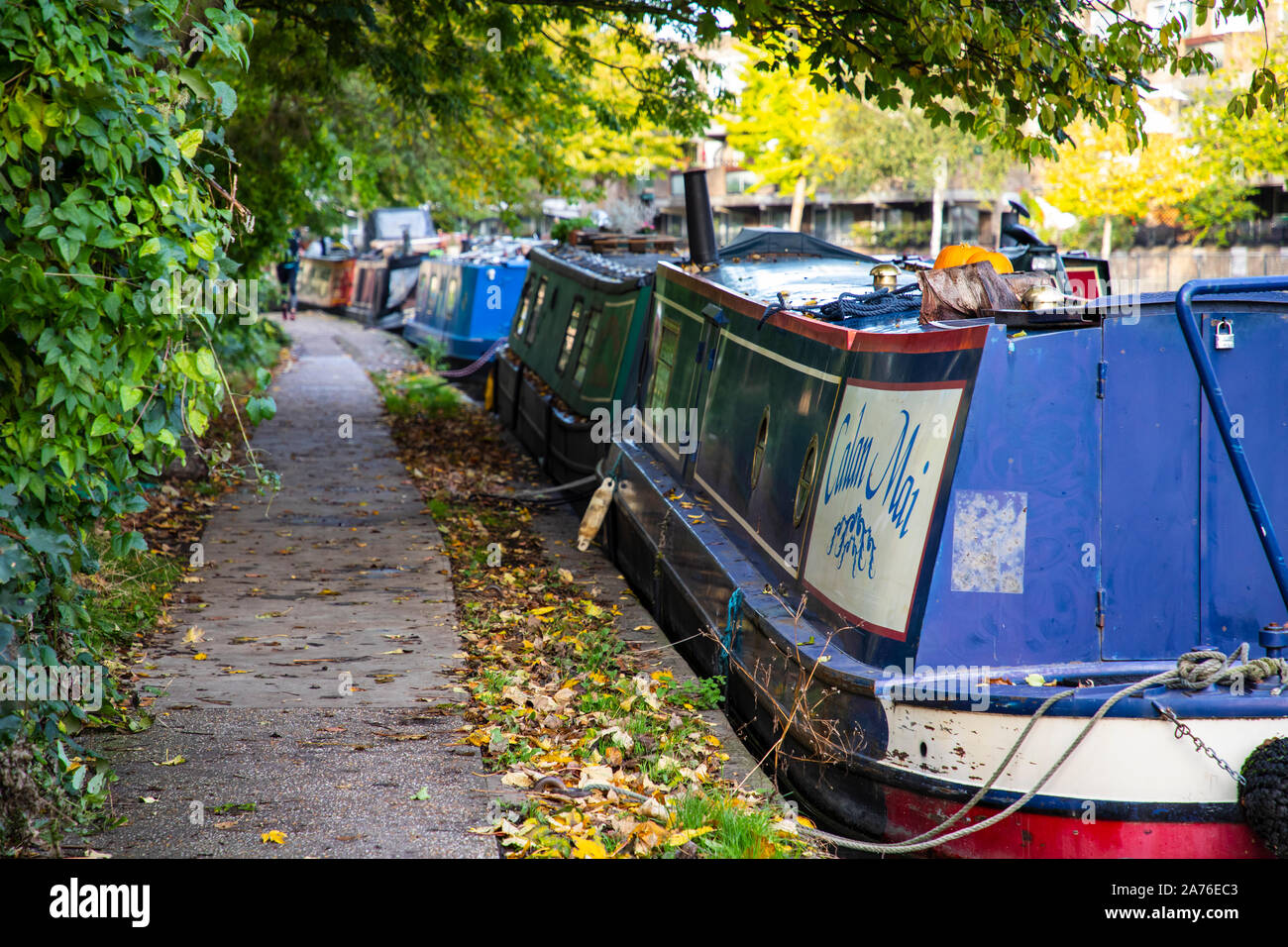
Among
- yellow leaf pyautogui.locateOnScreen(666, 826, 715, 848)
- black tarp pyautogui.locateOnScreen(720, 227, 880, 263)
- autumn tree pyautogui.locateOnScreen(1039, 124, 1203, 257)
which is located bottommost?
yellow leaf pyautogui.locateOnScreen(666, 826, 715, 848)

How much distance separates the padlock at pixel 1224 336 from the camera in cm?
436

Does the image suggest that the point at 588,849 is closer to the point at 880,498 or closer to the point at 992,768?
the point at 992,768

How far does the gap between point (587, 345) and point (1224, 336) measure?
7.95 meters

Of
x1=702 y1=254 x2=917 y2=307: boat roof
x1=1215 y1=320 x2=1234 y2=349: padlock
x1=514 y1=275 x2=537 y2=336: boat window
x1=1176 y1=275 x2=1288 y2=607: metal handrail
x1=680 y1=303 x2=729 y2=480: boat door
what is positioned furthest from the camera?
x1=514 y1=275 x2=537 y2=336: boat window

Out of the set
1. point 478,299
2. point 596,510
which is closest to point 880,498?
point 596,510

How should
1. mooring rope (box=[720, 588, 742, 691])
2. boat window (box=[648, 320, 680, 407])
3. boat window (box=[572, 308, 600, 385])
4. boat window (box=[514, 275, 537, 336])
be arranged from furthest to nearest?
boat window (box=[514, 275, 537, 336])
boat window (box=[572, 308, 600, 385])
boat window (box=[648, 320, 680, 407])
mooring rope (box=[720, 588, 742, 691])

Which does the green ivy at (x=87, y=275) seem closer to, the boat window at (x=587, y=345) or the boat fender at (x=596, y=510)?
the boat fender at (x=596, y=510)

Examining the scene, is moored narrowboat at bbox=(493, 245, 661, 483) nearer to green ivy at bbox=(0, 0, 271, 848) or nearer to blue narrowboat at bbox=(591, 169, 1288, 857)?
blue narrowboat at bbox=(591, 169, 1288, 857)

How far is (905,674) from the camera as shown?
Answer: 4352 mm

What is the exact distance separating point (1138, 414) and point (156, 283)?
339 cm

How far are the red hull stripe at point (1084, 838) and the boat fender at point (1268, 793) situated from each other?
0.31 ft

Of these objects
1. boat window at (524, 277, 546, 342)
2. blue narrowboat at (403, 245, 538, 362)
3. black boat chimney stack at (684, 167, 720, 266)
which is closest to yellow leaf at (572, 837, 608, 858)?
black boat chimney stack at (684, 167, 720, 266)

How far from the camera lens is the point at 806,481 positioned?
5.64 m

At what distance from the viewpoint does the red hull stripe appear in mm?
3957
